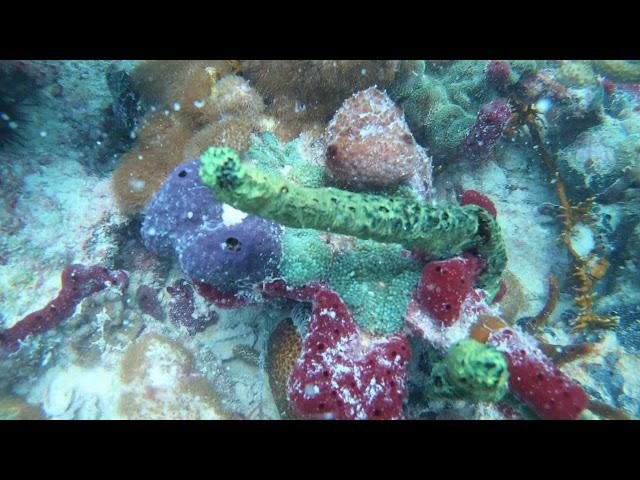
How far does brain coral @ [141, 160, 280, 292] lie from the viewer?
301cm

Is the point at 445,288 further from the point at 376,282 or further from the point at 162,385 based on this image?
the point at 162,385

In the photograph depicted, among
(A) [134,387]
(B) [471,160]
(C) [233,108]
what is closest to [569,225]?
(B) [471,160]

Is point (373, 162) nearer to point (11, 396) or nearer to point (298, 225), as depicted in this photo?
point (298, 225)

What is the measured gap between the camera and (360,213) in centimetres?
254

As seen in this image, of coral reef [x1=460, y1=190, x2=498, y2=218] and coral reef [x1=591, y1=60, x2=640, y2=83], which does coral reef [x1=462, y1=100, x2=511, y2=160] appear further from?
coral reef [x1=591, y1=60, x2=640, y2=83]

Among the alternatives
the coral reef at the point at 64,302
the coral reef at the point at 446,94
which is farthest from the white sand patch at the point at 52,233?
the coral reef at the point at 446,94

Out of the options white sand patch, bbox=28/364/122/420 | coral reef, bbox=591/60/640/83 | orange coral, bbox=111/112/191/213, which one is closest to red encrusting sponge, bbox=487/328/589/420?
white sand patch, bbox=28/364/122/420

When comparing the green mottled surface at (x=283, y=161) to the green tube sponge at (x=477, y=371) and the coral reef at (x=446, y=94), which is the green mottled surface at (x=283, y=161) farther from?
the green tube sponge at (x=477, y=371)

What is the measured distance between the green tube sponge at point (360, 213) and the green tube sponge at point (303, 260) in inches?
24.9

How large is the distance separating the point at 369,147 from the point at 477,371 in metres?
2.17

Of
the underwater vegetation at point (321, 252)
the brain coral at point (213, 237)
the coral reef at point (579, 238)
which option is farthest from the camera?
the coral reef at point (579, 238)

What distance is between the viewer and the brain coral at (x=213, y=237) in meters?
3.01

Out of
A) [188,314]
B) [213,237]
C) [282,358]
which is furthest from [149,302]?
[282,358]
